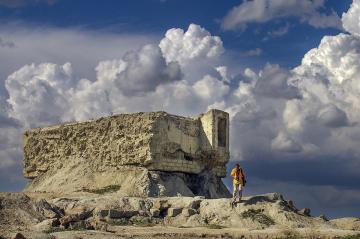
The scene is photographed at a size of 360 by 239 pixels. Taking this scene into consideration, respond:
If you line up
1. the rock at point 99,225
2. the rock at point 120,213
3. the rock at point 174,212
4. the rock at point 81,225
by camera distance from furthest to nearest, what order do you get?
Result: 1. the rock at point 174,212
2. the rock at point 120,213
3. the rock at point 99,225
4. the rock at point 81,225

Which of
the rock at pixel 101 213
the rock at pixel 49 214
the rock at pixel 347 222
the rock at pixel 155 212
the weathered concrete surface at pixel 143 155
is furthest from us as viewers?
the weathered concrete surface at pixel 143 155

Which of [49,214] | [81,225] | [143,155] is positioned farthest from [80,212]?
[143,155]

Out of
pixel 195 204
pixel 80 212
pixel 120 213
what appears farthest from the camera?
pixel 195 204

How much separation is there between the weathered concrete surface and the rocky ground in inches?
212

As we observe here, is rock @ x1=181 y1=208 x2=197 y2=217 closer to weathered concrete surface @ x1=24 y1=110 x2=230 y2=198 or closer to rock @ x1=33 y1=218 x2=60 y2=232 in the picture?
rock @ x1=33 y1=218 x2=60 y2=232

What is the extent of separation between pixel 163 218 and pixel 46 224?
23.5 ft

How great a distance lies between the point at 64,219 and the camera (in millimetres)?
26250

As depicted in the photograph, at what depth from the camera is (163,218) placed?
31297 millimetres

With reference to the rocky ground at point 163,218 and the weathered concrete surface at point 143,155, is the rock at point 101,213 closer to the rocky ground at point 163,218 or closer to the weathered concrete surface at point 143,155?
the rocky ground at point 163,218

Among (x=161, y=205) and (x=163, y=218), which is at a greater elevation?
(x=161, y=205)

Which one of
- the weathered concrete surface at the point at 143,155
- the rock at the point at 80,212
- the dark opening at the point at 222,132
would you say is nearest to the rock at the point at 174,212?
the rock at the point at 80,212

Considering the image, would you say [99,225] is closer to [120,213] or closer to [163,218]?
[120,213]

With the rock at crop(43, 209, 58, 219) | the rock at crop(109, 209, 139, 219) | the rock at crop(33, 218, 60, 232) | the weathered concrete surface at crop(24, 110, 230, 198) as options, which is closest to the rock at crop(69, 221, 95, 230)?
the rock at crop(33, 218, 60, 232)

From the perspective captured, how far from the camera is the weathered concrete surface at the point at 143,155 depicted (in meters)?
39.5
